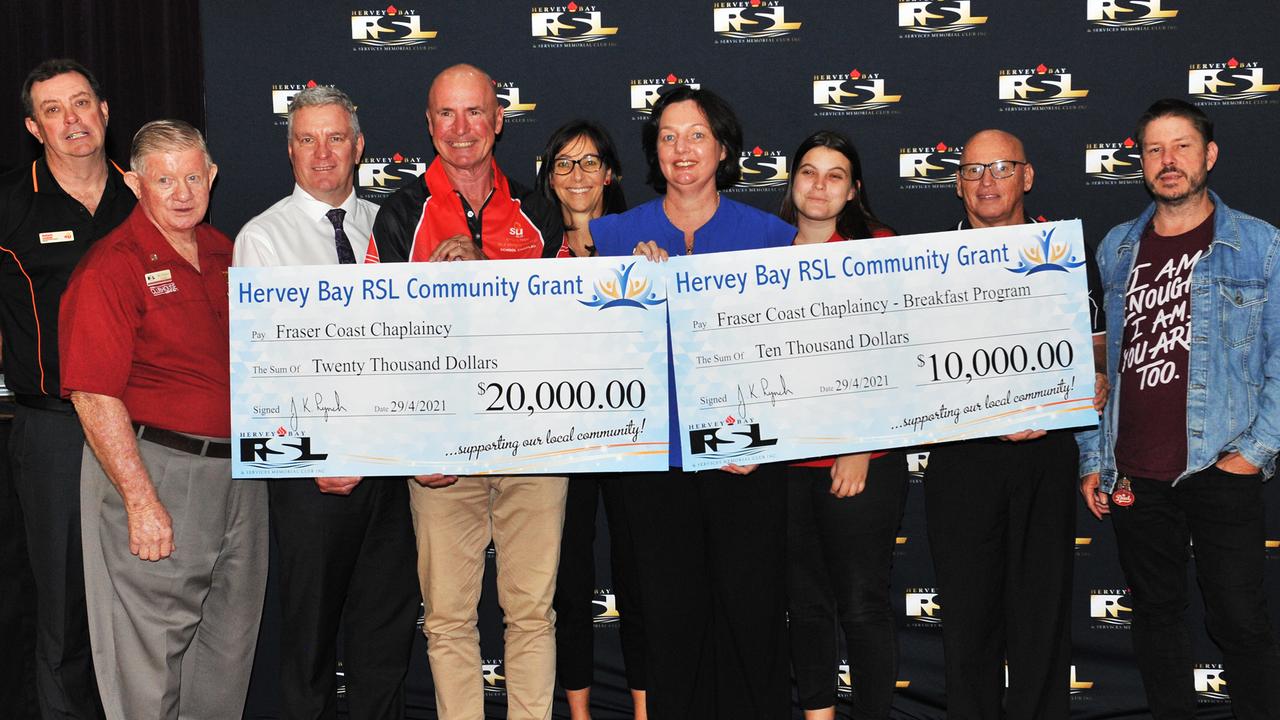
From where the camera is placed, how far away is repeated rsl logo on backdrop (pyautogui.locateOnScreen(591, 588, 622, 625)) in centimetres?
387

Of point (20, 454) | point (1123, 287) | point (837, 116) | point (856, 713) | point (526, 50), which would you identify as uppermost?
point (526, 50)

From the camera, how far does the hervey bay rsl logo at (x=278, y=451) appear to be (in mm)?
2605

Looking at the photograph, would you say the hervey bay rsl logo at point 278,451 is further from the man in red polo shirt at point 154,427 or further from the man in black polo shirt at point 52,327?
the man in black polo shirt at point 52,327

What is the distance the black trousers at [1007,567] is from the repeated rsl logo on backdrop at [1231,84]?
154 centimetres

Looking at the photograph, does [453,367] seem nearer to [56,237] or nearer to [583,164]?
[583,164]

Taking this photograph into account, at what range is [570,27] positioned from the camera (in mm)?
3711

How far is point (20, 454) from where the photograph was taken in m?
3.07

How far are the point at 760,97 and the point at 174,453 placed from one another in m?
2.31

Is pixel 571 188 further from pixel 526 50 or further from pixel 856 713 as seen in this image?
pixel 856 713

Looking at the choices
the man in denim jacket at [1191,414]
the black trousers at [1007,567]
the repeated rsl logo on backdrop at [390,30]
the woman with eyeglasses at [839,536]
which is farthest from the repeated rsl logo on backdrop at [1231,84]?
the repeated rsl logo on backdrop at [390,30]

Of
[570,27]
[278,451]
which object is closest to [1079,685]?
[278,451]

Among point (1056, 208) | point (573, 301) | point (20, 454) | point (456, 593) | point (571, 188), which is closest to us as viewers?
point (573, 301)

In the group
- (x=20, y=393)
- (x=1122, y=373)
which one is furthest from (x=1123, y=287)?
(x=20, y=393)

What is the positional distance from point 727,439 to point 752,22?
1.79 m
